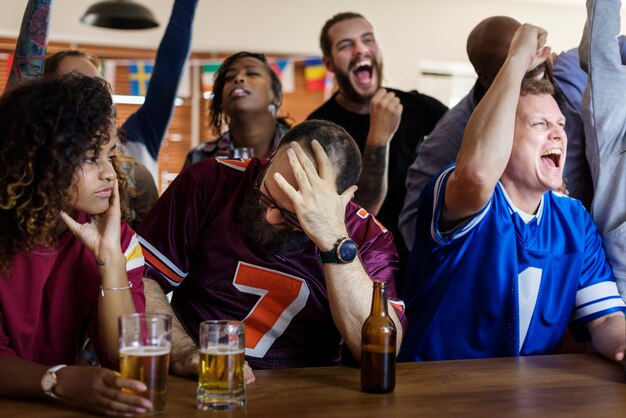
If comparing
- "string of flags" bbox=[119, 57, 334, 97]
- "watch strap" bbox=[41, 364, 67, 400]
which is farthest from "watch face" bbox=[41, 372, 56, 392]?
"string of flags" bbox=[119, 57, 334, 97]

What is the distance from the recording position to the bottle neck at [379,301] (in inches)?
54.7

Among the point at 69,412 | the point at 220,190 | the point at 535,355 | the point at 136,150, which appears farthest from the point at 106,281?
the point at 136,150

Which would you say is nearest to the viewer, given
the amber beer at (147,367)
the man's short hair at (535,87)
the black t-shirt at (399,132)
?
the amber beer at (147,367)

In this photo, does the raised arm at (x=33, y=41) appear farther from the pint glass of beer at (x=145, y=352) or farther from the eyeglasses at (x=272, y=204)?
the pint glass of beer at (x=145, y=352)

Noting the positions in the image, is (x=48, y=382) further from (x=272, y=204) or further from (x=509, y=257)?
(x=509, y=257)

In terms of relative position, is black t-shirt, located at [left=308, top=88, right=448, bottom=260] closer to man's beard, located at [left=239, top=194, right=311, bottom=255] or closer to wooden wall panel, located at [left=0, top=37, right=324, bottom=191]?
man's beard, located at [left=239, top=194, right=311, bottom=255]

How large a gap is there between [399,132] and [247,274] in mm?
1426


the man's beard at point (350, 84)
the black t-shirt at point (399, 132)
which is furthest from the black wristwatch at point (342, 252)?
the man's beard at point (350, 84)

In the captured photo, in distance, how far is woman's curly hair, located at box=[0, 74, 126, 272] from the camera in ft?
4.77

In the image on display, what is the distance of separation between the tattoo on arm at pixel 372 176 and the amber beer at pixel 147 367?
62.5 inches

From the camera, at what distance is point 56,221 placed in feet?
4.92

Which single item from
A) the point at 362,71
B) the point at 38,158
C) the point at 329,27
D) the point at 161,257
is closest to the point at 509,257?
the point at 161,257

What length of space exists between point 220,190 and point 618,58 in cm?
107

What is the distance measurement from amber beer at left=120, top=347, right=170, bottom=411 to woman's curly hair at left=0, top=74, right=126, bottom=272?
0.37 metres
